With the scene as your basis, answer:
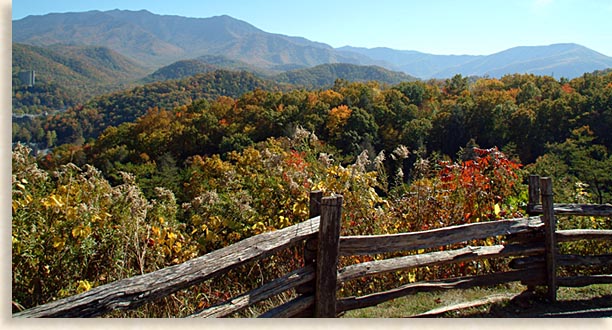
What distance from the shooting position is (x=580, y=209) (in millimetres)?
3756

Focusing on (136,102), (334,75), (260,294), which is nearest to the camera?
(260,294)

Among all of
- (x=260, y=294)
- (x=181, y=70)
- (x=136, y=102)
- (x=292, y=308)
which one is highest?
(x=181, y=70)

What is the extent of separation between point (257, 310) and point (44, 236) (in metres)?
1.57

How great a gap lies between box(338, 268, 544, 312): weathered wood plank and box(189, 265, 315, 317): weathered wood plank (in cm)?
38

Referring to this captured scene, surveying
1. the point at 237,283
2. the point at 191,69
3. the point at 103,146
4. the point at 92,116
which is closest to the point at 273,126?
the point at 103,146

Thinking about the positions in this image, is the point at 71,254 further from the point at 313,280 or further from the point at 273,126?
the point at 273,126

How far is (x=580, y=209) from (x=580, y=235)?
222mm

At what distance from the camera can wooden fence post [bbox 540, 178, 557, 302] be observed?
3.53 m

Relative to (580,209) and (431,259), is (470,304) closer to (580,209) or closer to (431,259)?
(431,259)

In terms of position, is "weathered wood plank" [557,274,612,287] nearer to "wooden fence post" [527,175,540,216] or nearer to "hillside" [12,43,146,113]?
"wooden fence post" [527,175,540,216]

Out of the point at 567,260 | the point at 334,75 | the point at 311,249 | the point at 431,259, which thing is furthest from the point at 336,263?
the point at 334,75

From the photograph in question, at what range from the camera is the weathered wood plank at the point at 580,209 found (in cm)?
370

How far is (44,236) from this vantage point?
3.08 metres

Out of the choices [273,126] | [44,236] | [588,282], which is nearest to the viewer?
[44,236]
